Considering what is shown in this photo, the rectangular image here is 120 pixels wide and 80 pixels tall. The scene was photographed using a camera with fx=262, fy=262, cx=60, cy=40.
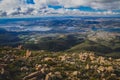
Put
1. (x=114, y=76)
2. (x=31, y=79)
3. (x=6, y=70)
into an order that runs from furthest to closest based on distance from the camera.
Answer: (x=114, y=76), (x=6, y=70), (x=31, y=79)

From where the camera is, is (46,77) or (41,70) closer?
(46,77)

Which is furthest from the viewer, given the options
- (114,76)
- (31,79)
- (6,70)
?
(114,76)

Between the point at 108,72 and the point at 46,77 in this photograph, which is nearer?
the point at 46,77

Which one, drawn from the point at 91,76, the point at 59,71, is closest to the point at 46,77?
the point at 59,71

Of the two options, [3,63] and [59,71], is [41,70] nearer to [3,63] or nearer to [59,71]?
[59,71]

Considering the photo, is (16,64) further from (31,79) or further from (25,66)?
(31,79)

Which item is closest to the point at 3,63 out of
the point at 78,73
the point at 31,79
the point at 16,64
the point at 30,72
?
the point at 16,64

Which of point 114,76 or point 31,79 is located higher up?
point 31,79

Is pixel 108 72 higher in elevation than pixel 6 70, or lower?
lower
